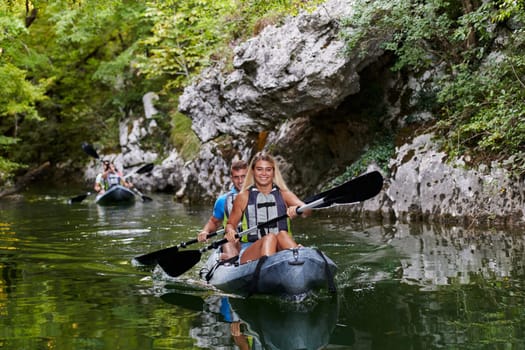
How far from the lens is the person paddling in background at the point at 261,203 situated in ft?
21.0

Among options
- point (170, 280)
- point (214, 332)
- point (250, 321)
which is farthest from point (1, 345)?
point (170, 280)

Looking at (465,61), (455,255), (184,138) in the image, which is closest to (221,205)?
(455,255)

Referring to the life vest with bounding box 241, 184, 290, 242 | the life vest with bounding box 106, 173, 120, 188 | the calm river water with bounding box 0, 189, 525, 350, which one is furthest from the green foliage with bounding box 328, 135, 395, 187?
the life vest with bounding box 106, 173, 120, 188

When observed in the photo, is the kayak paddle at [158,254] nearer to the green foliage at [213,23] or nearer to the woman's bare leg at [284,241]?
the woman's bare leg at [284,241]

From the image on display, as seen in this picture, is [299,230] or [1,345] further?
[299,230]

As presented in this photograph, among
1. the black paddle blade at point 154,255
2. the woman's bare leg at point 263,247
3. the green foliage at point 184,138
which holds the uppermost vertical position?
the green foliage at point 184,138

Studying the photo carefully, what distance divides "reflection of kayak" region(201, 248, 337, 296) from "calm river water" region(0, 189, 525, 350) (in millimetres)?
146

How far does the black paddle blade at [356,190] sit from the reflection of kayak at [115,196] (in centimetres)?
1200

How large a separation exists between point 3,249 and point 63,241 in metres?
1.10

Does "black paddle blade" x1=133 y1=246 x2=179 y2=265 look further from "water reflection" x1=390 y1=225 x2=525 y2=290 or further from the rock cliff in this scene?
the rock cliff

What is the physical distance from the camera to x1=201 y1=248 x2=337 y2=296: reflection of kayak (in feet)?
19.0

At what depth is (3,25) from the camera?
13.5 metres

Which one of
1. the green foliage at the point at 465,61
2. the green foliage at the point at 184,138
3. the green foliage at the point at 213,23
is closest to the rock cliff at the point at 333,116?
the green foliage at the point at 465,61

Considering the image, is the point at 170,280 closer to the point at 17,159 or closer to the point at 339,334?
the point at 339,334
